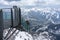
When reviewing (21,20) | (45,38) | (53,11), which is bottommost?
(53,11)

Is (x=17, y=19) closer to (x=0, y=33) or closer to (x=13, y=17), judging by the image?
(x=13, y=17)

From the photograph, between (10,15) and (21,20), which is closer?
(10,15)

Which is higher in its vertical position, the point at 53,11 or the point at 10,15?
the point at 10,15

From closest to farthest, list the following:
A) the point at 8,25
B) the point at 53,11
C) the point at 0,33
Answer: the point at 0,33 < the point at 8,25 < the point at 53,11

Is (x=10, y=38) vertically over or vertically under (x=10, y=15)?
under

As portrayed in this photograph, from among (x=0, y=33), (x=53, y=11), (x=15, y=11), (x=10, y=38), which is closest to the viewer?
(x=0, y=33)

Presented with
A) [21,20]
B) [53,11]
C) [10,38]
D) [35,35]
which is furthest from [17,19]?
[53,11]

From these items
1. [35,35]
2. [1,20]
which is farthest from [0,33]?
[35,35]

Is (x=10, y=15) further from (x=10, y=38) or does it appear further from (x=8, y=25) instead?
(x=10, y=38)

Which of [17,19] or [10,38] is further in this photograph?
A: [17,19]
